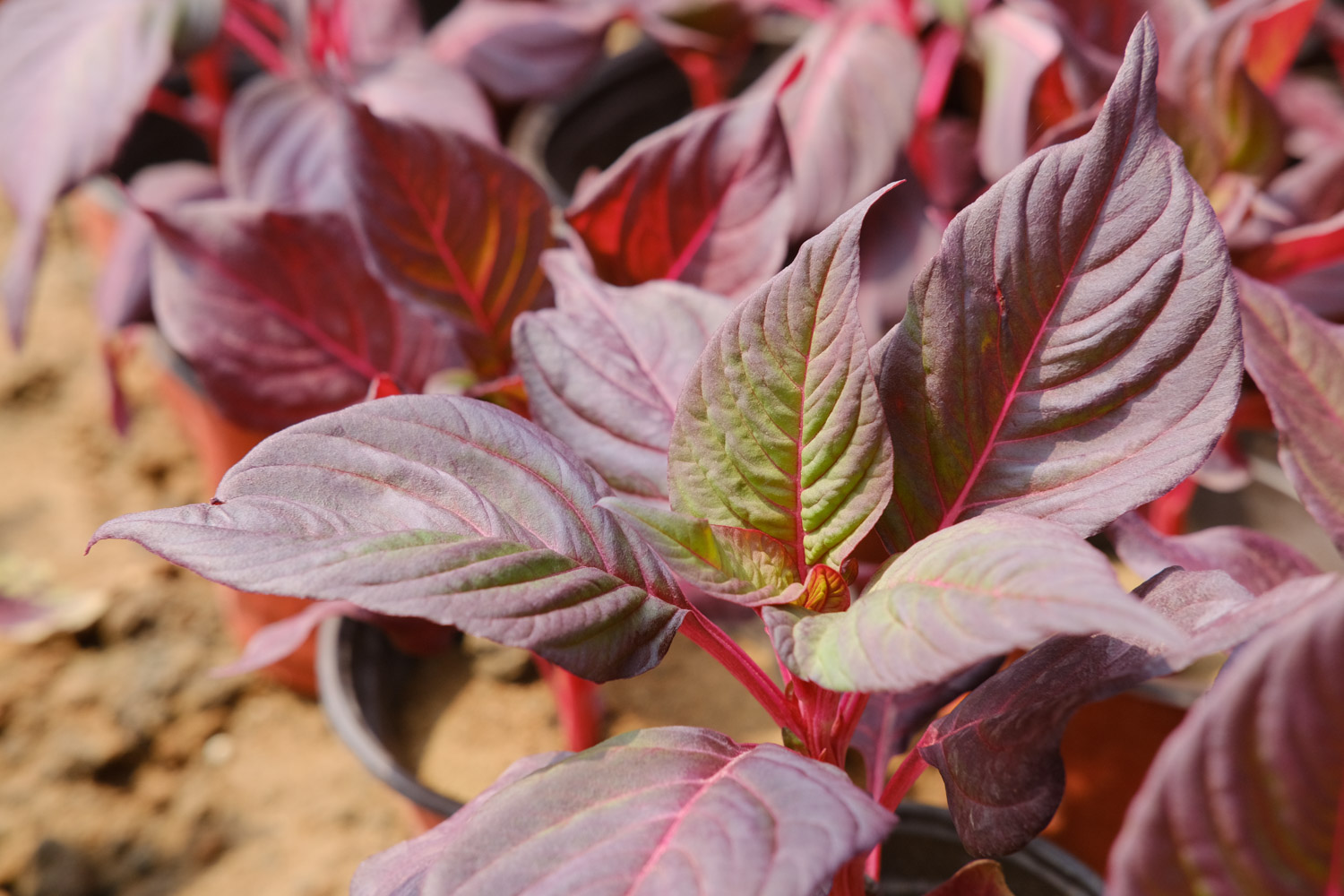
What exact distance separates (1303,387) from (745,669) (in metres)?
0.33

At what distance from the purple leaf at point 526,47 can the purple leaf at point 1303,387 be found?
2.76 ft

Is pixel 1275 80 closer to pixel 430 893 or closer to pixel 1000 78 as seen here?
pixel 1000 78

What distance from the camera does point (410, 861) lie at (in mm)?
514

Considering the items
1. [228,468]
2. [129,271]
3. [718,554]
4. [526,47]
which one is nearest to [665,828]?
[718,554]

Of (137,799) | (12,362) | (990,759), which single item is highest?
(990,759)

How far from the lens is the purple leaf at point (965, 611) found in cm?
35

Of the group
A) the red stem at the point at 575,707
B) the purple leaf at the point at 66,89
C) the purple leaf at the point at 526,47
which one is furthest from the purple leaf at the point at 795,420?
the purple leaf at the point at 526,47

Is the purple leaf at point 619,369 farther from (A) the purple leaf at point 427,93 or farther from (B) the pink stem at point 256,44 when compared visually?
(B) the pink stem at point 256,44

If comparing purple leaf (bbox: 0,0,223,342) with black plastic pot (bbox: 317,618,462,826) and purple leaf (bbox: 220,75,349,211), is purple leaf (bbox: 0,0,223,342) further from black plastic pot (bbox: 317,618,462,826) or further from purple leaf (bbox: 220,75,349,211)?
black plastic pot (bbox: 317,618,462,826)

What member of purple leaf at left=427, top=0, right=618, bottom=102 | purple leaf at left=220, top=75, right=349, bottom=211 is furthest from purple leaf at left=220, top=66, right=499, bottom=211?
purple leaf at left=427, top=0, right=618, bottom=102

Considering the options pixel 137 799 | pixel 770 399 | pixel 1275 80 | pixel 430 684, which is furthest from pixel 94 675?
pixel 1275 80

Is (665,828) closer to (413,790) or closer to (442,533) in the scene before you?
(442,533)

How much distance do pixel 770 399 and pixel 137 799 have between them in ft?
3.19

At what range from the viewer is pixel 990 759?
46cm
